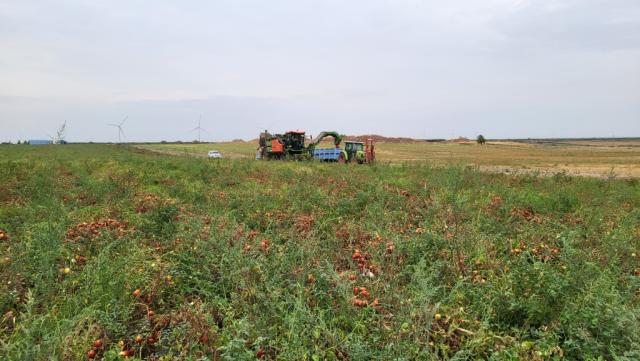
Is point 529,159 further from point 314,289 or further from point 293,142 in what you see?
point 314,289

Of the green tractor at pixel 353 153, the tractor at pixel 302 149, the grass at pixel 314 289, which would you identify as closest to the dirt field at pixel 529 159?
the green tractor at pixel 353 153

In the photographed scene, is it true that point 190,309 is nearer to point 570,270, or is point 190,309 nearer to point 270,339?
point 270,339

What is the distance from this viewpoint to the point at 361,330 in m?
3.78

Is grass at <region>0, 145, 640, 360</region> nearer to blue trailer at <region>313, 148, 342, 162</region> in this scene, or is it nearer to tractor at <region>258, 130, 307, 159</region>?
blue trailer at <region>313, 148, 342, 162</region>

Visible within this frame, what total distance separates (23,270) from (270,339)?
3044 mm

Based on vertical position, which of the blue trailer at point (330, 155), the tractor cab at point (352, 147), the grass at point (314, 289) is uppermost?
the tractor cab at point (352, 147)

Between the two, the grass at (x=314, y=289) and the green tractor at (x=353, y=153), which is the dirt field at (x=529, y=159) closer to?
the green tractor at (x=353, y=153)

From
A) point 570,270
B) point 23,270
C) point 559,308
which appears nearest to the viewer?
point 559,308

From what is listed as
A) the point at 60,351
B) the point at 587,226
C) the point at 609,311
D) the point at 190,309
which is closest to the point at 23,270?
the point at 60,351

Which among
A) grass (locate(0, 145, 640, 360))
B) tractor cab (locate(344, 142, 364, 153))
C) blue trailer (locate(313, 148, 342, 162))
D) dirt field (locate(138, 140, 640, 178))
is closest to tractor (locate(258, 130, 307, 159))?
blue trailer (locate(313, 148, 342, 162))

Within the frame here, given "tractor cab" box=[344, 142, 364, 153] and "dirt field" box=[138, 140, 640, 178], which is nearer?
"dirt field" box=[138, 140, 640, 178]

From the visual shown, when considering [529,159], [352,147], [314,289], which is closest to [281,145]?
[352,147]

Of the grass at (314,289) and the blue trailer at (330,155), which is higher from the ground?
the blue trailer at (330,155)

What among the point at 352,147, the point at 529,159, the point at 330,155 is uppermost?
the point at 352,147
